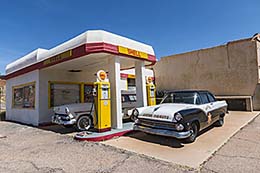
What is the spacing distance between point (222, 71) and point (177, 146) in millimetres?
9635

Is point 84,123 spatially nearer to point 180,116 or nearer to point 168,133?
point 168,133

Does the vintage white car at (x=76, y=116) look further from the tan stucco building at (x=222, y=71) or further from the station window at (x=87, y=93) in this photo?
the tan stucco building at (x=222, y=71)

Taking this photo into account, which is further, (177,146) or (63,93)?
(63,93)

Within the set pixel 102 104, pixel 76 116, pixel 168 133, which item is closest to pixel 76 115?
pixel 76 116

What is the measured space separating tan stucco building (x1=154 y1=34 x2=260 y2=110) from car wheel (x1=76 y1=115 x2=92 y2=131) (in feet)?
30.8

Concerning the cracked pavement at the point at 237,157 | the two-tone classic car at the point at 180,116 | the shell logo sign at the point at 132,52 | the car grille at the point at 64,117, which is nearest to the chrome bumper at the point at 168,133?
the two-tone classic car at the point at 180,116

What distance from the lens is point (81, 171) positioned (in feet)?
11.9

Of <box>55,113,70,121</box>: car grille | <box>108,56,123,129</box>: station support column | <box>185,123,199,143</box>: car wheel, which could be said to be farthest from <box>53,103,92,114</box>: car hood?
<box>185,123,199,143</box>: car wheel

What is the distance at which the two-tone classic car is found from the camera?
4.89 meters

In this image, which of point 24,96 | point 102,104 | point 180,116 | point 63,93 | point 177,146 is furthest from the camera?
point 24,96

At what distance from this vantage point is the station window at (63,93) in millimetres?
9867

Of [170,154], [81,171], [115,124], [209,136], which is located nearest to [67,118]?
[115,124]

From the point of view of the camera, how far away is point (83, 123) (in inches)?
286

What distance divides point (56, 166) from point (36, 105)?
645 cm
